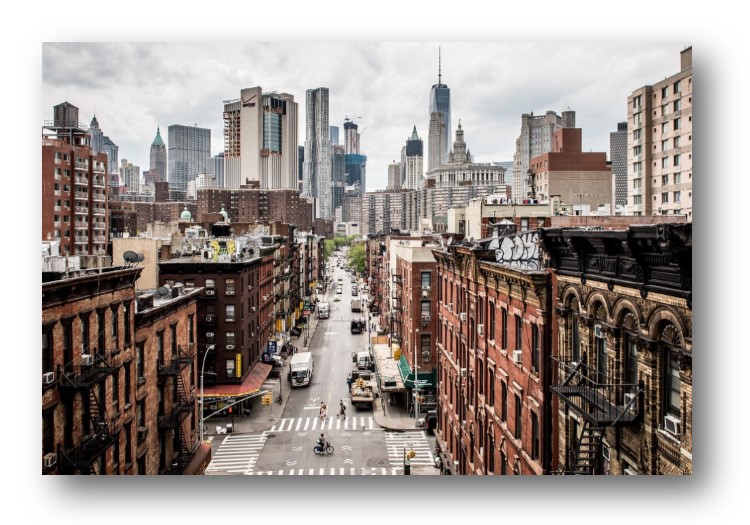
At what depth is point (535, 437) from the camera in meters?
13.2

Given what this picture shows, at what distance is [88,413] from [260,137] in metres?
9.65

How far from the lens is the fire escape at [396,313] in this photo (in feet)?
129

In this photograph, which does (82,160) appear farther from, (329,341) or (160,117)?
(329,341)

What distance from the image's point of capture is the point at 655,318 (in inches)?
355

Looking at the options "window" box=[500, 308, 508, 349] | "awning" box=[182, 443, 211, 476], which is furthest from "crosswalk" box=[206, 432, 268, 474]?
"window" box=[500, 308, 508, 349]

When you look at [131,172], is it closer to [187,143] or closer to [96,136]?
[187,143]

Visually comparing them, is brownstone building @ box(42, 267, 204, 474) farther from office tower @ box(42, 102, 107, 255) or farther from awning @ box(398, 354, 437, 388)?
office tower @ box(42, 102, 107, 255)

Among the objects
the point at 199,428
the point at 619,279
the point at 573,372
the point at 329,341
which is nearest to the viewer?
the point at 619,279

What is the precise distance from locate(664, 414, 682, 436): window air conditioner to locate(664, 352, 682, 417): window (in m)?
0.12

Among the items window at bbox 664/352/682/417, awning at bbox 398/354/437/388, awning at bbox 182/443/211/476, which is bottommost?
awning at bbox 182/443/211/476

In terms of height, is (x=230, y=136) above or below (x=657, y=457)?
above

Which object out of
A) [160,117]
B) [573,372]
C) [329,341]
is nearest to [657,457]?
[573,372]

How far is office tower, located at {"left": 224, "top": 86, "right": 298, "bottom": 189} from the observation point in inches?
623
